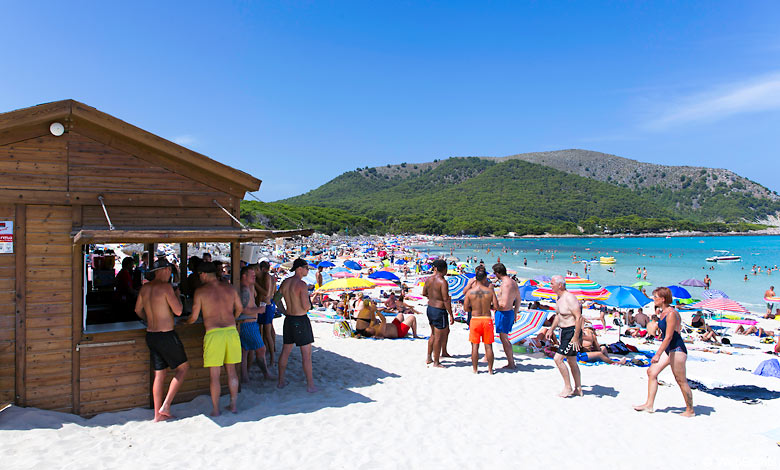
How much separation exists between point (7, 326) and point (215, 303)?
1.91 m

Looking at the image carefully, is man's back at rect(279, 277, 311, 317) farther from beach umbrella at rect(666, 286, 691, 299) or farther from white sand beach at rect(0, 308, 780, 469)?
beach umbrella at rect(666, 286, 691, 299)

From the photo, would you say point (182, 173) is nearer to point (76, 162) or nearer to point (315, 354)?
point (76, 162)

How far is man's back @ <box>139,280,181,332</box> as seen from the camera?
4.50 m

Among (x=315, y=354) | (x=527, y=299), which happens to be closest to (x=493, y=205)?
(x=527, y=299)

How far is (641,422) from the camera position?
494cm

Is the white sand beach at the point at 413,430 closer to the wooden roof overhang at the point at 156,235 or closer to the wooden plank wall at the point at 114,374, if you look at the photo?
the wooden plank wall at the point at 114,374

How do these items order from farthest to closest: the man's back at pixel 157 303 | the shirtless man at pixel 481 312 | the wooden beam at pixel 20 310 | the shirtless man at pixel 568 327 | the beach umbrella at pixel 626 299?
the beach umbrella at pixel 626 299 < the shirtless man at pixel 481 312 < the shirtless man at pixel 568 327 < the man's back at pixel 157 303 < the wooden beam at pixel 20 310

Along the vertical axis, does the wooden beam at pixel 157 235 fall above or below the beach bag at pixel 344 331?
above

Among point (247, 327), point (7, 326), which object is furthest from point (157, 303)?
point (247, 327)

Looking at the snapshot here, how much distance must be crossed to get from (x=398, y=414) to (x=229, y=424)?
174 centimetres

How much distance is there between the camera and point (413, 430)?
4.50 metres

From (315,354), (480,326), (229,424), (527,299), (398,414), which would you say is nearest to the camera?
(229,424)

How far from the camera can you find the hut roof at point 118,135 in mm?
4449

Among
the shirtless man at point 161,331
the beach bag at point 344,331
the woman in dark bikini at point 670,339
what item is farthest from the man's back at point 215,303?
the beach bag at point 344,331
